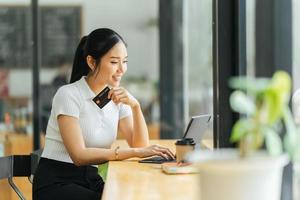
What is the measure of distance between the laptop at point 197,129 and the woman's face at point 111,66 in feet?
1.52

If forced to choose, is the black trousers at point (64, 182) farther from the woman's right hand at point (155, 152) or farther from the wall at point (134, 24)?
the wall at point (134, 24)

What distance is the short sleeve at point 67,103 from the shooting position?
2.95 meters

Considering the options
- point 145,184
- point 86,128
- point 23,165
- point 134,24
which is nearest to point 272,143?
point 145,184

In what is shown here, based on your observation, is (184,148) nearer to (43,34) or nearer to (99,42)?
(99,42)

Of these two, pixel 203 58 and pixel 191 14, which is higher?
pixel 191 14

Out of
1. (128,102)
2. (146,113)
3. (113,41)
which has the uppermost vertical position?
(113,41)

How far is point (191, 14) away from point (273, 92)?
4.28 meters

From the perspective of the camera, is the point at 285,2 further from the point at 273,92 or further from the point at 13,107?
the point at 13,107

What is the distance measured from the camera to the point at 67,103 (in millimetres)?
2977

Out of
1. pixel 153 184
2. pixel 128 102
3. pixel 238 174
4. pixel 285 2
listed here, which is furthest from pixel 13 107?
pixel 238 174

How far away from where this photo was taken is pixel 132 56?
6.07 metres

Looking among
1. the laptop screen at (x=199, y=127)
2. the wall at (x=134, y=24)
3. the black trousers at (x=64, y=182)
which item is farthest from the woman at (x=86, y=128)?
the wall at (x=134, y=24)

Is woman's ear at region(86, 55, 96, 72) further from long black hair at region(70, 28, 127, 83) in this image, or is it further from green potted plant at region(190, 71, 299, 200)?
green potted plant at region(190, 71, 299, 200)

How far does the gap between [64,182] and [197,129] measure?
685 millimetres
